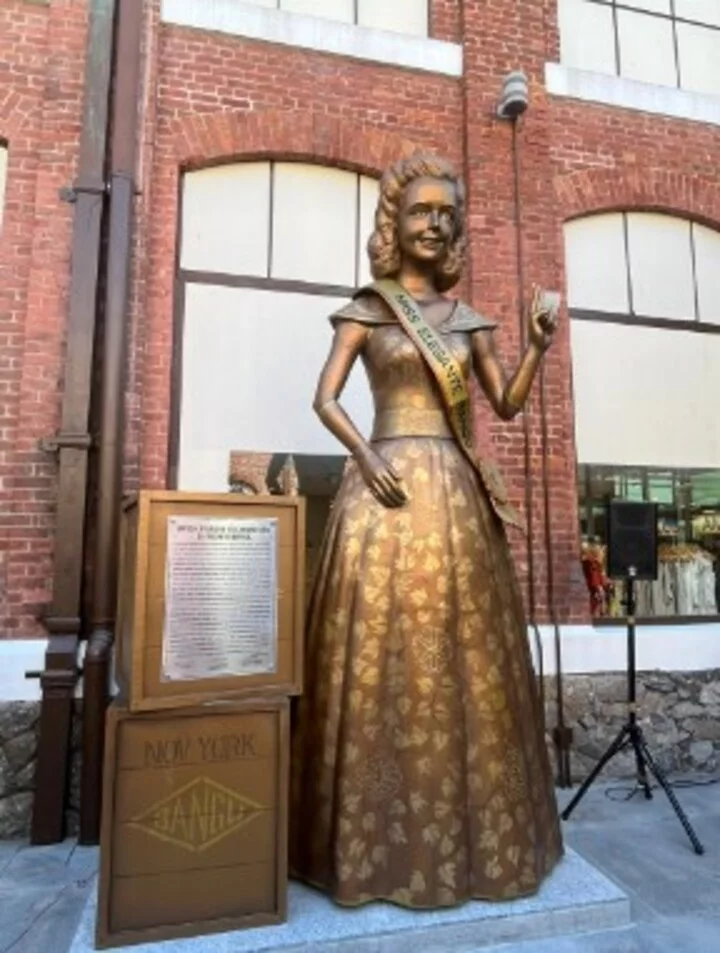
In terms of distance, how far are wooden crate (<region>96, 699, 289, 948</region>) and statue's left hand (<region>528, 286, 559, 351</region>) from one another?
5.47ft

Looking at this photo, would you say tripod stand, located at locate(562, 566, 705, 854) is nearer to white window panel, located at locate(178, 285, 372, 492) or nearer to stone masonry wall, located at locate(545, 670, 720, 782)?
stone masonry wall, located at locate(545, 670, 720, 782)

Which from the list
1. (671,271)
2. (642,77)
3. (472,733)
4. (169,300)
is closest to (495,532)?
(472,733)

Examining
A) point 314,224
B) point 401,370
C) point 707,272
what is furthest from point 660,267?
point 401,370

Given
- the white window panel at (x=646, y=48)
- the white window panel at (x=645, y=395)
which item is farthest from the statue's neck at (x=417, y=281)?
the white window panel at (x=646, y=48)

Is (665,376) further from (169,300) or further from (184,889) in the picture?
(184,889)

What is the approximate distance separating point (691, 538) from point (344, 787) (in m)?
4.19

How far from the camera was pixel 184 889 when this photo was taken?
7.93 feet

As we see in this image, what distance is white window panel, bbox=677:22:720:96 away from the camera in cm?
611

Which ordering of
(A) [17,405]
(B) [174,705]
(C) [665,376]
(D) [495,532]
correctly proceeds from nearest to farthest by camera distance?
1. (B) [174,705]
2. (D) [495,532]
3. (A) [17,405]
4. (C) [665,376]

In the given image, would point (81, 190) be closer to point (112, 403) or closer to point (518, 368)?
point (112, 403)

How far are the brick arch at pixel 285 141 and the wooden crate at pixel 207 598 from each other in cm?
324

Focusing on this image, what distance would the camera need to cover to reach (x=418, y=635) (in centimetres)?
261

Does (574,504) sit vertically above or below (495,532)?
above

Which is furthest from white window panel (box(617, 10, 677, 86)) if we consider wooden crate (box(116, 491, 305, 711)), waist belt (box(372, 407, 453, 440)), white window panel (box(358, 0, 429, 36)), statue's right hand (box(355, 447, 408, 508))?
wooden crate (box(116, 491, 305, 711))
